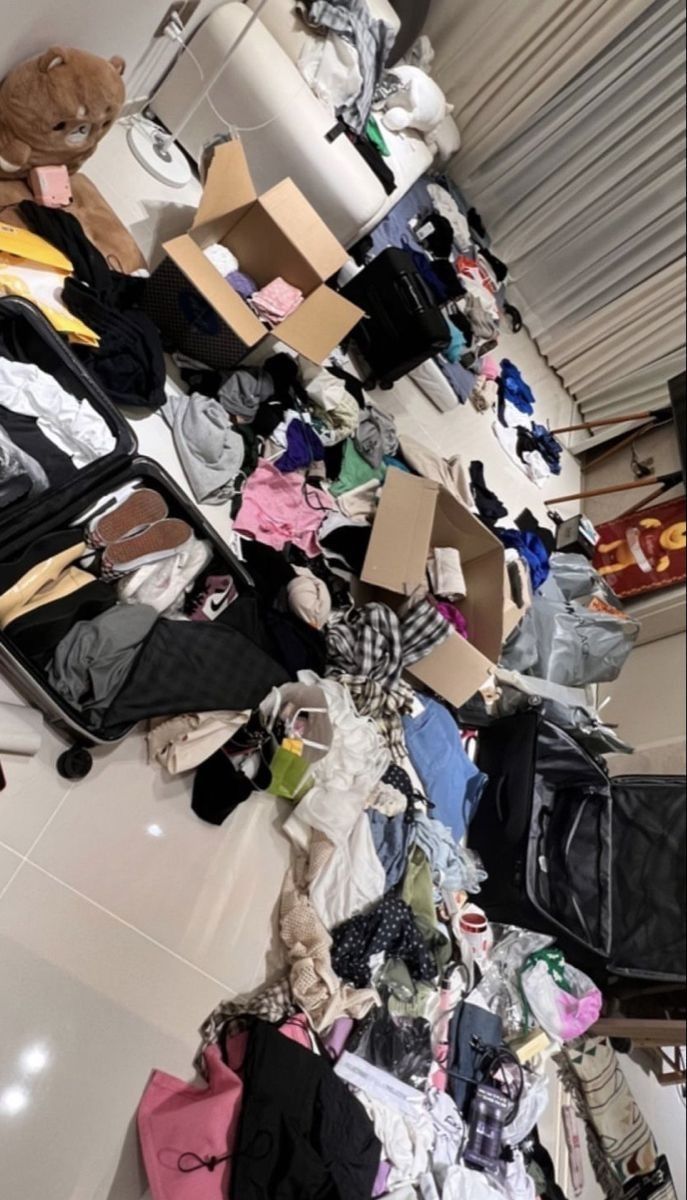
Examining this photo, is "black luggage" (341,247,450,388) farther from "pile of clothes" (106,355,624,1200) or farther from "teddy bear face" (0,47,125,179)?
"teddy bear face" (0,47,125,179)

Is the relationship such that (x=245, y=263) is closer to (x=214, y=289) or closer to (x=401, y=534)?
(x=214, y=289)

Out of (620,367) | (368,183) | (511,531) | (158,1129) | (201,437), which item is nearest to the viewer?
(158,1129)

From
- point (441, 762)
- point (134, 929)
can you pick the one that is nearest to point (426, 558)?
point (441, 762)

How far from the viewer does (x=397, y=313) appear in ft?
8.20

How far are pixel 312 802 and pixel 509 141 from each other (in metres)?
3.13

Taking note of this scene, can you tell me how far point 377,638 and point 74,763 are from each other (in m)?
0.86

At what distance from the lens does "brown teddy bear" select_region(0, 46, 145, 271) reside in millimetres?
1647

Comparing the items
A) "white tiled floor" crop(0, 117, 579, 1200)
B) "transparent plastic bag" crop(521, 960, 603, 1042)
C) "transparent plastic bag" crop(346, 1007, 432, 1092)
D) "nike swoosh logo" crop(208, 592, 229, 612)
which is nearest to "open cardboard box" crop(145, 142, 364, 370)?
"white tiled floor" crop(0, 117, 579, 1200)

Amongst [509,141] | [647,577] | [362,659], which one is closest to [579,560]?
[647,577]

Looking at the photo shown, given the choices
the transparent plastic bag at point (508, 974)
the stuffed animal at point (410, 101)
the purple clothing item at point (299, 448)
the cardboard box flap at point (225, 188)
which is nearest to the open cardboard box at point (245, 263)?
the cardboard box flap at point (225, 188)

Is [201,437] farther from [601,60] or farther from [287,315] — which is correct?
[601,60]

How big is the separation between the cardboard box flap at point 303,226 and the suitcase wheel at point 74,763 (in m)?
1.43

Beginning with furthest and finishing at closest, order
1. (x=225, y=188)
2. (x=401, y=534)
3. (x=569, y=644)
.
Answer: (x=569, y=644) < (x=401, y=534) < (x=225, y=188)

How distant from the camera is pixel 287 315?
2.04 m
